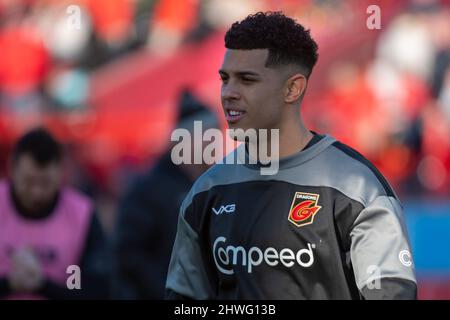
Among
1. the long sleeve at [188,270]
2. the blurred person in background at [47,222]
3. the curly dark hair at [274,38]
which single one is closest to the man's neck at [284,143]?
the curly dark hair at [274,38]

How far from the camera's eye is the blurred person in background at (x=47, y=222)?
578cm

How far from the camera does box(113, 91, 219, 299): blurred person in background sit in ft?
20.6

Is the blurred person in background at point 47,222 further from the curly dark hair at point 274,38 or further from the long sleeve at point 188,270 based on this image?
the curly dark hair at point 274,38

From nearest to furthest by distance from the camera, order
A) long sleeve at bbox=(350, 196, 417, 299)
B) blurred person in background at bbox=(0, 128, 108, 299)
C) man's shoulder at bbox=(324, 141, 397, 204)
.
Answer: long sleeve at bbox=(350, 196, 417, 299)
man's shoulder at bbox=(324, 141, 397, 204)
blurred person in background at bbox=(0, 128, 108, 299)

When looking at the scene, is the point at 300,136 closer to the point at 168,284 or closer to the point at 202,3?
the point at 168,284

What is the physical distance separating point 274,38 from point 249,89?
0.21 m

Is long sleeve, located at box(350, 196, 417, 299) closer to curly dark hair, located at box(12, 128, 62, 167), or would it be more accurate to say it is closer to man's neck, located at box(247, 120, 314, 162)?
man's neck, located at box(247, 120, 314, 162)

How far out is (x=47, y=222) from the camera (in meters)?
5.88

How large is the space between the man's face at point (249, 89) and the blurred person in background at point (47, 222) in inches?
90.4

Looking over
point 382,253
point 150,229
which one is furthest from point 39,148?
point 382,253

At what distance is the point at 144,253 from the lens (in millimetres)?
6344

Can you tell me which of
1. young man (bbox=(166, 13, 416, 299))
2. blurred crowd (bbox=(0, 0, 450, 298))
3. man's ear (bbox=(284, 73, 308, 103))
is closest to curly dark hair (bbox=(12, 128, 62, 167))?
young man (bbox=(166, 13, 416, 299))

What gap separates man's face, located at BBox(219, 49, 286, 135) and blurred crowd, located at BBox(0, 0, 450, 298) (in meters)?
8.38

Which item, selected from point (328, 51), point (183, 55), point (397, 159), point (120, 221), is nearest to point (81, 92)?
point (183, 55)
